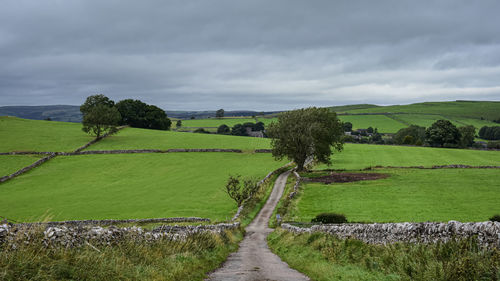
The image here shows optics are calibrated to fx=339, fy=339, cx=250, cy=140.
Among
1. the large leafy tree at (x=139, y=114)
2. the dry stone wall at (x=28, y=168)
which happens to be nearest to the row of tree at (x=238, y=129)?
the large leafy tree at (x=139, y=114)

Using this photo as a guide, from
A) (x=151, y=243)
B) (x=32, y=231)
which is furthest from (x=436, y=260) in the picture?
(x=32, y=231)

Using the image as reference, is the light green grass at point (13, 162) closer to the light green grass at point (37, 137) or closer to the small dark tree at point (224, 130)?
the light green grass at point (37, 137)

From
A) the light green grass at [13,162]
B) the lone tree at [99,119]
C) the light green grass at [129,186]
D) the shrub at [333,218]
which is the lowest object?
the light green grass at [129,186]

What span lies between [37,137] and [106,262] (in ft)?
322

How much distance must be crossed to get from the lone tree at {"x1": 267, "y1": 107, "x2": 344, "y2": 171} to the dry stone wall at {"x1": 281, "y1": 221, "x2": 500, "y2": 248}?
48187mm

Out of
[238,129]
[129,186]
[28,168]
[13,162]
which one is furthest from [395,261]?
[238,129]

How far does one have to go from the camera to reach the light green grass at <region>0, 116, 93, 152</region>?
8159cm

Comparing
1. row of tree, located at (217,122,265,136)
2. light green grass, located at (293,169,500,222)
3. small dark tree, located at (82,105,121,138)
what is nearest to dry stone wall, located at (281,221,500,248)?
light green grass, located at (293,169,500,222)

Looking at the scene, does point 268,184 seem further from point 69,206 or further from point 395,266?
point 395,266

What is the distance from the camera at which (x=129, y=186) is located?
5878 cm

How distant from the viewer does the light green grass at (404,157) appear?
7306cm

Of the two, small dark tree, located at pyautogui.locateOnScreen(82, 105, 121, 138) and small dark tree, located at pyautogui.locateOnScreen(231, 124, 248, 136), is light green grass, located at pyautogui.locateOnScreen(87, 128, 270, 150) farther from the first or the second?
small dark tree, located at pyautogui.locateOnScreen(231, 124, 248, 136)

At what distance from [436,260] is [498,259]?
1748 mm

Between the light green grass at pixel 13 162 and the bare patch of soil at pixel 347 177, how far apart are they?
186 feet
